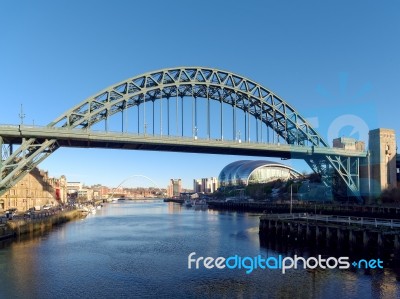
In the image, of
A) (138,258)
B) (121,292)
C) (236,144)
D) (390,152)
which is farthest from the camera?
(390,152)

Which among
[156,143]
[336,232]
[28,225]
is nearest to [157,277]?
[336,232]

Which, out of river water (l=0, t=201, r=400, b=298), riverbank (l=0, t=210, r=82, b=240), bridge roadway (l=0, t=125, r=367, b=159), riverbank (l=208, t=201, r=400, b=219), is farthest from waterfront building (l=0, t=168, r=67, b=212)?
riverbank (l=208, t=201, r=400, b=219)

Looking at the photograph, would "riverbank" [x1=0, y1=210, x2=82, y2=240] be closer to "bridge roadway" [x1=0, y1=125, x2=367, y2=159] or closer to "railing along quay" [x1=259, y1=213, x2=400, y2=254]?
"bridge roadway" [x1=0, y1=125, x2=367, y2=159]

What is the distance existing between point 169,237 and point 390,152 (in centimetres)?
4223

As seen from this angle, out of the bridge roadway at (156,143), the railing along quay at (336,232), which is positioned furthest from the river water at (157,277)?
the bridge roadway at (156,143)

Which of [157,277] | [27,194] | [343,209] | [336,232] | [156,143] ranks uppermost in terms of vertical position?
[156,143]

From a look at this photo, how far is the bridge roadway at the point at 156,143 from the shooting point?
45969 millimetres

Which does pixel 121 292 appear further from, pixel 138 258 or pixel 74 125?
pixel 74 125

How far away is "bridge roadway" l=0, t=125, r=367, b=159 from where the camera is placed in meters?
46.0

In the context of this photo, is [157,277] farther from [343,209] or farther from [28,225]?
[343,209]

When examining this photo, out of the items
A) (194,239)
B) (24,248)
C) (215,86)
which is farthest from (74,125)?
(215,86)

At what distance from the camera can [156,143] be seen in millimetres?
55000

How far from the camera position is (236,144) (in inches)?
2394

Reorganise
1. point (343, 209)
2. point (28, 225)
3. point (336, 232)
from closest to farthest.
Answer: point (336, 232), point (28, 225), point (343, 209)
